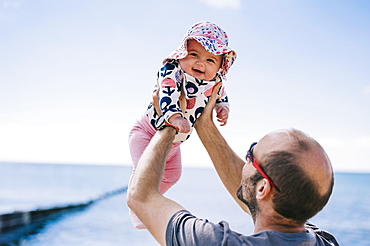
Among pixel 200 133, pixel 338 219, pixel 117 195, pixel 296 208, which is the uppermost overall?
pixel 200 133

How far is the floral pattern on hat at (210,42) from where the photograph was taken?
273 cm

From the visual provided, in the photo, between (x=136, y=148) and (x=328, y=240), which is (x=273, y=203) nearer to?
(x=328, y=240)

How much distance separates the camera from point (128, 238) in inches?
999

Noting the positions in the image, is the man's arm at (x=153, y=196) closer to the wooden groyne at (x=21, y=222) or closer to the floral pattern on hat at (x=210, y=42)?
the floral pattern on hat at (x=210, y=42)

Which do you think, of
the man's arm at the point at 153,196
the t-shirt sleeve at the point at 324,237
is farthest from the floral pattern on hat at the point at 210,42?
the t-shirt sleeve at the point at 324,237

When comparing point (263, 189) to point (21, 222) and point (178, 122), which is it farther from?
point (21, 222)

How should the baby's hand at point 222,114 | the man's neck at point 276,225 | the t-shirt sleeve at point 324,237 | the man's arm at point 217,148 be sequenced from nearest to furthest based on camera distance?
1. the man's neck at point 276,225
2. the t-shirt sleeve at point 324,237
3. the man's arm at point 217,148
4. the baby's hand at point 222,114

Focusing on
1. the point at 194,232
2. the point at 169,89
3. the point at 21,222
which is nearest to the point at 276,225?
the point at 194,232

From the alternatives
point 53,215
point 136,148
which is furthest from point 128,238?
point 136,148

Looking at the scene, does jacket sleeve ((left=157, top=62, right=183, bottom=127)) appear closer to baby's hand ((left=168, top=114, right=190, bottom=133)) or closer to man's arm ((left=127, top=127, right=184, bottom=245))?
baby's hand ((left=168, top=114, right=190, bottom=133))

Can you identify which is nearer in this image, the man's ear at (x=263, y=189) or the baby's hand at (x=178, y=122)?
the man's ear at (x=263, y=189)

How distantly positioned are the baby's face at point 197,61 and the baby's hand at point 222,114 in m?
0.37

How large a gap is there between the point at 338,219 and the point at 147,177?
33415 mm

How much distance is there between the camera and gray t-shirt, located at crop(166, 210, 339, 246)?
2.07 metres
